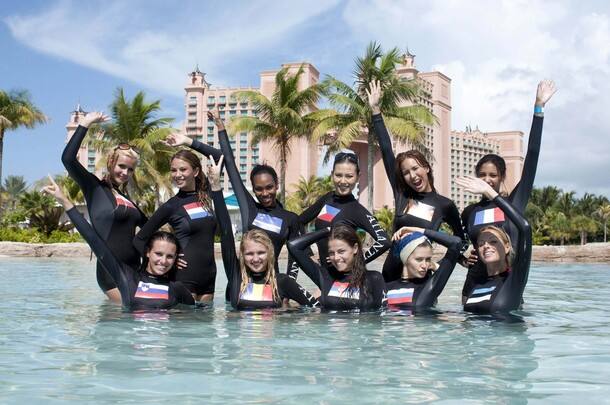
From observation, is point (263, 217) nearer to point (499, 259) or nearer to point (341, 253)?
point (341, 253)

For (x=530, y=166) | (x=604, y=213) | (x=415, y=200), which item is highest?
(x=604, y=213)

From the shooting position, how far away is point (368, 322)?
4.73 metres

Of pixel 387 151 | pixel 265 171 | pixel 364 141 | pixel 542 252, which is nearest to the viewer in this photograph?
pixel 265 171

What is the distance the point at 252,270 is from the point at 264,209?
0.62 m

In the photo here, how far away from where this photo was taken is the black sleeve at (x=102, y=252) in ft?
15.9

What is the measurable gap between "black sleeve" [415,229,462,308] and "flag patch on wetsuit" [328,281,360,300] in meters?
0.51

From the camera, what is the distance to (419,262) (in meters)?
5.02

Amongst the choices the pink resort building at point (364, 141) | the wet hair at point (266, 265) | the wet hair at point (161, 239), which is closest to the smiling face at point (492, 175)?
the wet hair at point (266, 265)

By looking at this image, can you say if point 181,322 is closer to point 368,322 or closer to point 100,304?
point 368,322

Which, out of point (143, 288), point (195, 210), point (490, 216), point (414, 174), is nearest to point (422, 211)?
point (414, 174)

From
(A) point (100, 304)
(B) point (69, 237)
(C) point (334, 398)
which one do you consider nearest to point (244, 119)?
(B) point (69, 237)

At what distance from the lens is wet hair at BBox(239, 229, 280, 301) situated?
5039 millimetres

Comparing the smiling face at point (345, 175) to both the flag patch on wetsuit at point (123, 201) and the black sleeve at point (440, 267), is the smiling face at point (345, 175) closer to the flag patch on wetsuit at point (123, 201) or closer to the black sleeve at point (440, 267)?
the black sleeve at point (440, 267)

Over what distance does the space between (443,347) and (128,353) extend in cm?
186
